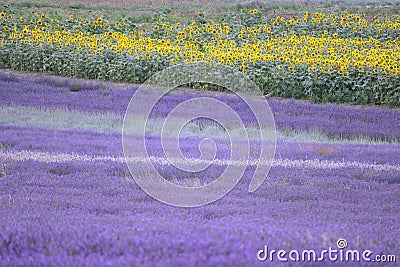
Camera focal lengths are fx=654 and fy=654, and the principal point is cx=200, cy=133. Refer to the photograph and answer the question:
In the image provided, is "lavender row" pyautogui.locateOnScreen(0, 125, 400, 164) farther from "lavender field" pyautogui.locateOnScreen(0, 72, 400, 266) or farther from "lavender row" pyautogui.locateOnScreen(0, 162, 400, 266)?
"lavender row" pyautogui.locateOnScreen(0, 162, 400, 266)

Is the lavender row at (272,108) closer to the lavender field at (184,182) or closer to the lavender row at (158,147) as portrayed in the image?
the lavender field at (184,182)

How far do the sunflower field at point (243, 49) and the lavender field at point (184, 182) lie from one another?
1276 mm

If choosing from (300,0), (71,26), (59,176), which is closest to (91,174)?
(59,176)

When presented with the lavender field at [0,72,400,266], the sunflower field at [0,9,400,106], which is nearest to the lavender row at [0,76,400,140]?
the lavender field at [0,72,400,266]

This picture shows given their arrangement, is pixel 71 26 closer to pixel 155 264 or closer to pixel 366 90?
pixel 366 90

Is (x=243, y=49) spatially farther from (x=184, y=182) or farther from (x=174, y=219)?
(x=174, y=219)

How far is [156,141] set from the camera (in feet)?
33.7

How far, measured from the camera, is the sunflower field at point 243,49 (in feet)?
49.0

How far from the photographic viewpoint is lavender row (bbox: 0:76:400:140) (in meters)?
12.2

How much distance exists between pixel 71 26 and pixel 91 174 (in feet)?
45.4

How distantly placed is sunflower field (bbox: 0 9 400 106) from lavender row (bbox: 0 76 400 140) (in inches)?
32.4

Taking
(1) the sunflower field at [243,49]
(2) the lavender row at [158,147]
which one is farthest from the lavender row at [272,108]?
(2) the lavender row at [158,147]

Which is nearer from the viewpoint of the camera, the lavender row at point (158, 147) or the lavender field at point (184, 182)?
the lavender field at point (184, 182)

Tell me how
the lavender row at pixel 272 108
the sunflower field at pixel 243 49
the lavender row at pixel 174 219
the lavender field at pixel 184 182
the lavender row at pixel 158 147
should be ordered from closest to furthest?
the lavender row at pixel 174 219 < the lavender field at pixel 184 182 < the lavender row at pixel 158 147 < the lavender row at pixel 272 108 < the sunflower field at pixel 243 49
